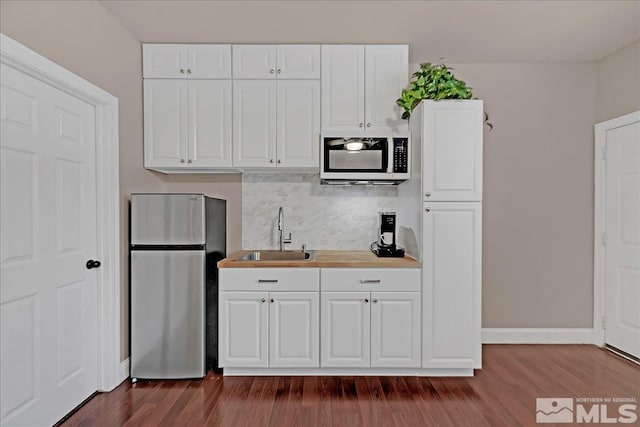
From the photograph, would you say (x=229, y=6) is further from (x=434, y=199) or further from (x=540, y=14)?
(x=540, y=14)

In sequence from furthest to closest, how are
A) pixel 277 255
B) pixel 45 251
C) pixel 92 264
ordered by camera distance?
pixel 277 255 → pixel 92 264 → pixel 45 251

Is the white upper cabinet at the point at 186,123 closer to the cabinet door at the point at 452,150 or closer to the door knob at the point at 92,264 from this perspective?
the door knob at the point at 92,264

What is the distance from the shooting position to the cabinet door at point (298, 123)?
3135 millimetres

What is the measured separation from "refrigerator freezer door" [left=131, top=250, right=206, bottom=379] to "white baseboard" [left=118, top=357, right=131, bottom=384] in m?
0.08

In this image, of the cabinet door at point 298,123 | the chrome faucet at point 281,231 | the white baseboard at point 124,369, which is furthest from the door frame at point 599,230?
the white baseboard at point 124,369

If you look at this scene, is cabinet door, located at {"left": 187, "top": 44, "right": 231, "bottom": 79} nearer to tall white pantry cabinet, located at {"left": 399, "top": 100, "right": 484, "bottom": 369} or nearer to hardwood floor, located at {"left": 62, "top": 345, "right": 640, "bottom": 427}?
tall white pantry cabinet, located at {"left": 399, "top": 100, "right": 484, "bottom": 369}

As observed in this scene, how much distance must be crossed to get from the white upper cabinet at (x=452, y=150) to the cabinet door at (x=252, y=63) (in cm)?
130

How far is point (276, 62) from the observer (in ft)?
10.3

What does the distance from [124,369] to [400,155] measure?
8.68 ft

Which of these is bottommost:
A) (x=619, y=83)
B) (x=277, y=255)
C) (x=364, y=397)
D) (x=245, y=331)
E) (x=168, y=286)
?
(x=364, y=397)

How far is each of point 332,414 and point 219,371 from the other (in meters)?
1.04

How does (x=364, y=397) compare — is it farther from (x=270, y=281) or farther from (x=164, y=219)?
(x=164, y=219)

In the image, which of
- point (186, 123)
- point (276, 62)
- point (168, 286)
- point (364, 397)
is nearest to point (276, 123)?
point (276, 62)

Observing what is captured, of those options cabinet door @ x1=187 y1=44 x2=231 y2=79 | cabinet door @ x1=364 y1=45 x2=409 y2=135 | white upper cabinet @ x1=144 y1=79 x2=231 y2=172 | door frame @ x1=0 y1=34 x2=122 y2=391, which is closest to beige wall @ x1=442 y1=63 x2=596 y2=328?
cabinet door @ x1=364 y1=45 x2=409 y2=135
